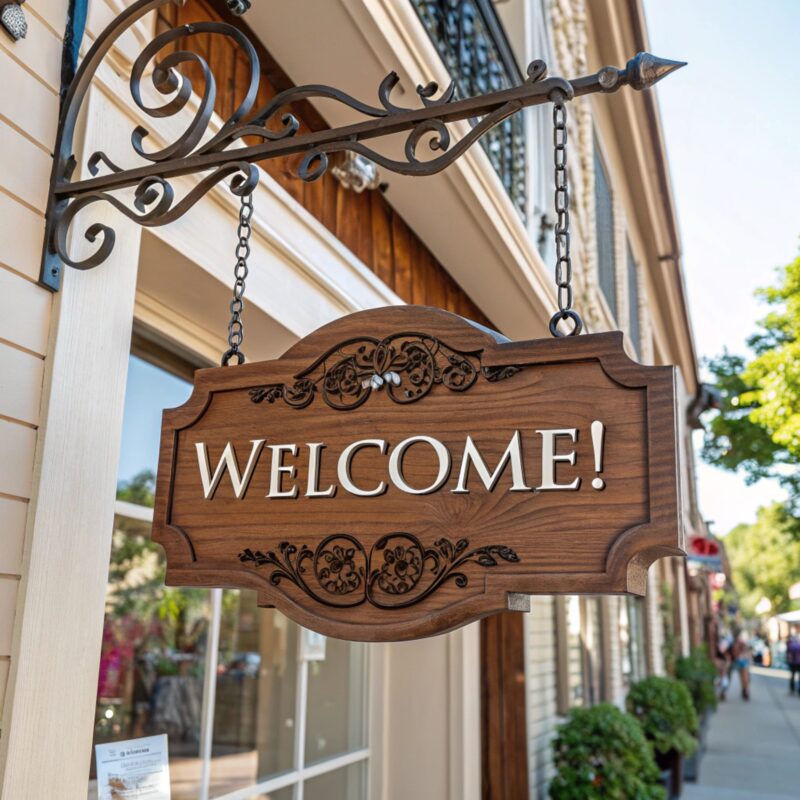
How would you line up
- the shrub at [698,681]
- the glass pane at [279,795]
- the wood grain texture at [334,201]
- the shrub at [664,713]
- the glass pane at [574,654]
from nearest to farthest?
the wood grain texture at [334,201] → the glass pane at [279,795] → the glass pane at [574,654] → the shrub at [664,713] → the shrub at [698,681]

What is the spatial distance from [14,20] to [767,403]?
10.2 metres

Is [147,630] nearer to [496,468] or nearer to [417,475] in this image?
[417,475]

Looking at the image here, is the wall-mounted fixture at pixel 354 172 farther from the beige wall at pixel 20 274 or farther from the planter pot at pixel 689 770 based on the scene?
the planter pot at pixel 689 770

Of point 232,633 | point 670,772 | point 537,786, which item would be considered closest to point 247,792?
point 232,633

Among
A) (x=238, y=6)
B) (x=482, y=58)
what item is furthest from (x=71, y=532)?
(x=482, y=58)

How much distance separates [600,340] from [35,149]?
Result: 1282mm

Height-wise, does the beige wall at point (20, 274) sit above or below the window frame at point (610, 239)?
below

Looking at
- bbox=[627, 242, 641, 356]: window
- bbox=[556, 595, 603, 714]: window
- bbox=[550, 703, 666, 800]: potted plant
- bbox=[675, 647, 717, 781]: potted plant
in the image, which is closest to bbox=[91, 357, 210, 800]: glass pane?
bbox=[550, 703, 666, 800]: potted plant

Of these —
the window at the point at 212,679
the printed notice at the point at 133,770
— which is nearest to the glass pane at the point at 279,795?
the window at the point at 212,679

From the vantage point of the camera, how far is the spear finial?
1.58 meters

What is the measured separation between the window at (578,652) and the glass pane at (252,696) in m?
3.46

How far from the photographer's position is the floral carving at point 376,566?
4.63ft

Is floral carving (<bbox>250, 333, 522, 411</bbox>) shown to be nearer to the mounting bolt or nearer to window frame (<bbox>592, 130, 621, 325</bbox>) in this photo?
the mounting bolt

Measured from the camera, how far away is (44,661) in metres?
1.72
